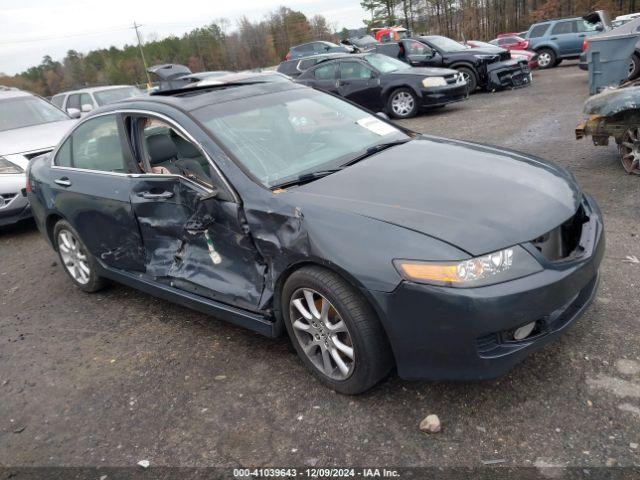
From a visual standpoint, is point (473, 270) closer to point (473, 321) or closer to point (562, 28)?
point (473, 321)

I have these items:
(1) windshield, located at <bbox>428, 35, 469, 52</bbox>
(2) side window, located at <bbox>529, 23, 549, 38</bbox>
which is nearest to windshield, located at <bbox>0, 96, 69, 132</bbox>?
(1) windshield, located at <bbox>428, 35, 469, 52</bbox>

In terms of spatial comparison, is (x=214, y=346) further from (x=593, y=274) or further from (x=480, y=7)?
(x=480, y=7)

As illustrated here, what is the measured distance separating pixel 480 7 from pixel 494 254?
4735 cm

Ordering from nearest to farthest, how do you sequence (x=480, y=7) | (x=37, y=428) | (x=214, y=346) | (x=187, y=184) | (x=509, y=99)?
1. (x=37, y=428)
2. (x=187, y=184)
3. (x=214, y=346)
4. (x=509, y=99)
5. (x=480, y=7)

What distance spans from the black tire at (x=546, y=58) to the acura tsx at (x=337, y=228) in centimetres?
1881

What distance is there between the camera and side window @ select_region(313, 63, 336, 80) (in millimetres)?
13250

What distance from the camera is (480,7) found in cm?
4394

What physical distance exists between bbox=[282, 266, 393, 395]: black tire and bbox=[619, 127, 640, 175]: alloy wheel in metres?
4.69

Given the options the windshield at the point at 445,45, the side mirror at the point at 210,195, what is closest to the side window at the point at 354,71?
the windshield at the point at 445,45

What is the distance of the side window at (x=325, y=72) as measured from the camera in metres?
13.2

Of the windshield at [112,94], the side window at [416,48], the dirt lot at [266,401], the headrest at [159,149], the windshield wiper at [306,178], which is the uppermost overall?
the windshield at [112,94]

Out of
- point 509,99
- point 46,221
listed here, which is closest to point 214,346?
point 46,221

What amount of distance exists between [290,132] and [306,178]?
572 mm

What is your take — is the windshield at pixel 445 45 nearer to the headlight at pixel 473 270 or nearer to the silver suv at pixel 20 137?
the silver suv at pixel 20 137
